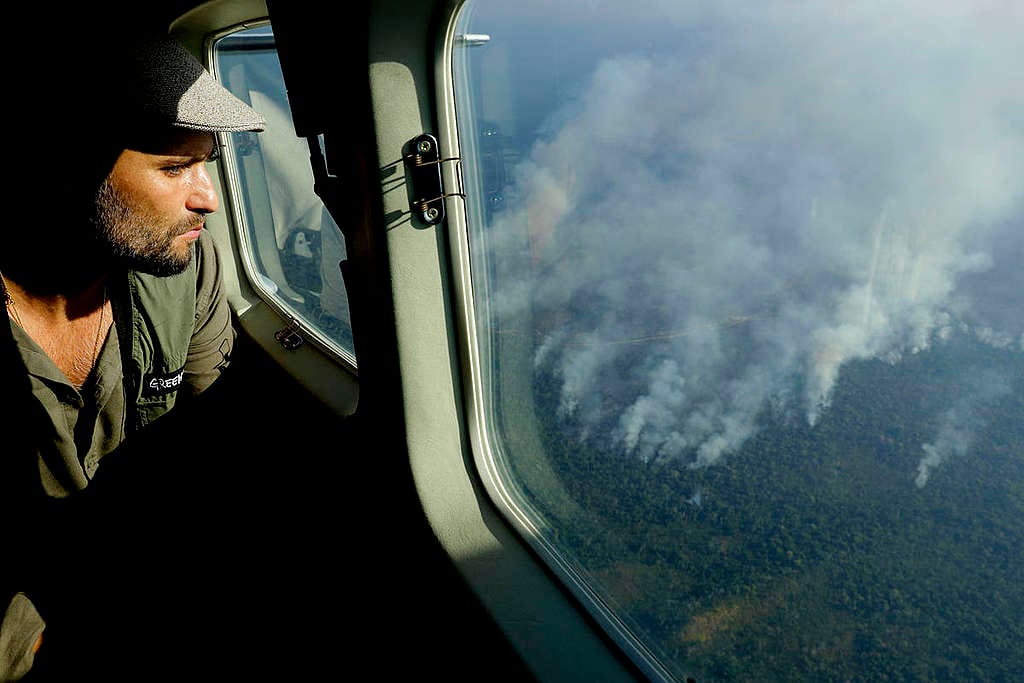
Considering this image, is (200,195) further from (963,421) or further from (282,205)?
(963,421)

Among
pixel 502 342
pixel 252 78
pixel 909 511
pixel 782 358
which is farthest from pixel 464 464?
pixel 252 78

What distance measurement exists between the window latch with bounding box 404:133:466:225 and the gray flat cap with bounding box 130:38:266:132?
1.65ft

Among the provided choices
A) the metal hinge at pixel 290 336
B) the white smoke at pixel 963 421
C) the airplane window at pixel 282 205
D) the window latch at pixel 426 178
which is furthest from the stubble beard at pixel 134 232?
the white smoke at pixel 963 421

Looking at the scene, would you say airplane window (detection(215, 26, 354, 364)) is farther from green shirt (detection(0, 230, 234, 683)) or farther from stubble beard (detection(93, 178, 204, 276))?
green shirt (detection(0, 230, 234, 683))

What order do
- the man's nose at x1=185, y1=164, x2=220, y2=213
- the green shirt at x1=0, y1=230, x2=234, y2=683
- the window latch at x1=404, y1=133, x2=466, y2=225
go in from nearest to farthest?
the window latch at x1=404, y1=133, x2=466, y2=225 < the green shirt at x1=0, y1=230, x2=234, y2=683 < the man's nose at x1=185, y1=164, x2=220, y2=213

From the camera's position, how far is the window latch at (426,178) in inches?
58.7

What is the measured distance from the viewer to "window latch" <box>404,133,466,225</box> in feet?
4.89

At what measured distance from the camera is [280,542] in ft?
8.11

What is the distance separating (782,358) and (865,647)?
1.39ft

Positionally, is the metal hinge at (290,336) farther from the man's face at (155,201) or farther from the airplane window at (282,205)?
the man's face at (155,201)

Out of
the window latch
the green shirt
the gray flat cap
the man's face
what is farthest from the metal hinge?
the window latch

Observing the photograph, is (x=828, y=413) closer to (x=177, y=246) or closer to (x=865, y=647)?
(x=865, y=647)

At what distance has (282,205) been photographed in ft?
9.57

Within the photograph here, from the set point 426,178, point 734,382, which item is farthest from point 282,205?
point 734,382
